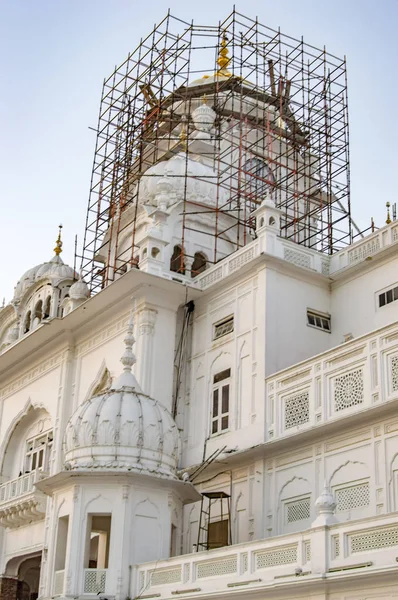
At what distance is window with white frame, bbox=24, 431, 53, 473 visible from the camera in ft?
88.8

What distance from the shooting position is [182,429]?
23.1m

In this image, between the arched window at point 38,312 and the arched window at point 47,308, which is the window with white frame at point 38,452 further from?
the arched window at point 38,312

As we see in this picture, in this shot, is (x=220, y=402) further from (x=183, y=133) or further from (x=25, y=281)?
(x=25, y=281)

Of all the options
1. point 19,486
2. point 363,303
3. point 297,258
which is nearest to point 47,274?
point 19,486

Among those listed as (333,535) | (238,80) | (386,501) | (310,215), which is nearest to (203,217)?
(310,215)

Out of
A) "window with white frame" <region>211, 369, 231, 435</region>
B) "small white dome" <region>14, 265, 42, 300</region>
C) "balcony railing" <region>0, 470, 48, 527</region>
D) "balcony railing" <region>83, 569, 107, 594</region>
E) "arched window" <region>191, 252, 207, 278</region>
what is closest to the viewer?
"balcony railing" <region>83, 569, 107, 594</region>

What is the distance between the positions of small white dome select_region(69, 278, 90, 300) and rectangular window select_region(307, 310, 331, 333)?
749 cm

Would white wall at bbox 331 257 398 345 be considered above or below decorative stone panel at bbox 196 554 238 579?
above

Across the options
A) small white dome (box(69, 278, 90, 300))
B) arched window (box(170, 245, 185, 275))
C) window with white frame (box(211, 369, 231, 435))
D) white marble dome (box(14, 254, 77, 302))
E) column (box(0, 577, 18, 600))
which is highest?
white marble dome (box(14, 254, 77, 302))

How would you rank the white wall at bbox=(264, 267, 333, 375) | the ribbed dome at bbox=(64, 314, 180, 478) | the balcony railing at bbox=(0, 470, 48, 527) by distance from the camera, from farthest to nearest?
1. the balcony railing at bbox=(0, 470, 48, 527)
2. the white wall at bbox=(264, 267, 333, 375)
3. the ribbed dome at bbox=(64, 314, 180, 478)

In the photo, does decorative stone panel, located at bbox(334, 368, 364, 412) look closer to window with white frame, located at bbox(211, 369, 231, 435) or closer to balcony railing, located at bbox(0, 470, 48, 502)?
window with white frame, located at bbox(211, 369, 231, 435)

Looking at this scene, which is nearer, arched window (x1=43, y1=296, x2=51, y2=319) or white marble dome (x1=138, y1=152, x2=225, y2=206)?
white marble dome (x1=138, y1=152, x2=225, y2=206)

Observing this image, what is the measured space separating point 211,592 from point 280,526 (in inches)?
159

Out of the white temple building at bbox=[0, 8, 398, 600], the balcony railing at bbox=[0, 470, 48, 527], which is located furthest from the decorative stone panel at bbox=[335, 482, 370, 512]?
the balcony railing at bbox=[0, 470, 48, 527]
